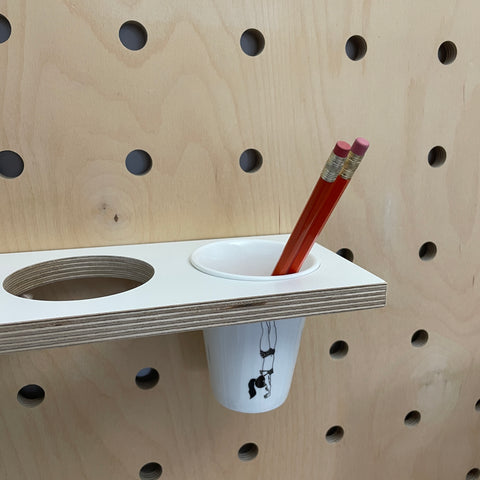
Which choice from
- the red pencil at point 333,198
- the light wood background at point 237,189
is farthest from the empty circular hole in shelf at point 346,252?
the red pencil at point 333,198

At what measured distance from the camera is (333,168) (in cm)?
24

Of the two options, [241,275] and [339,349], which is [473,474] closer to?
[339,349]

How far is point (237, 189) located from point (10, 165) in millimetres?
156

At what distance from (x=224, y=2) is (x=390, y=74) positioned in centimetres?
14

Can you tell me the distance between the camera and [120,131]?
31 cm

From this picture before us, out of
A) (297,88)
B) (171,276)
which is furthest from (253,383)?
(297,88)

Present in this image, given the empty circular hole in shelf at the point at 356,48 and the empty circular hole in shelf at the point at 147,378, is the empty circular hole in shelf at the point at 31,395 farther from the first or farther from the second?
the empty circular hole in shelf at the point at 356,48

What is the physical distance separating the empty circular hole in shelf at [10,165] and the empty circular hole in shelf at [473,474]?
Result: 0.51 m

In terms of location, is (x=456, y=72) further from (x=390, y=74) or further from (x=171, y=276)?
(x=171, y=276)

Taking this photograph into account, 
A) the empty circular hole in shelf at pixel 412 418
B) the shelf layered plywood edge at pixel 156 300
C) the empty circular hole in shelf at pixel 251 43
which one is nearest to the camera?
the shelf layered plywood edge at pixel 156 300

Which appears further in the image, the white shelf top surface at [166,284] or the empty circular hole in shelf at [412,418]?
the empty circular hole in shelf at [412,418]

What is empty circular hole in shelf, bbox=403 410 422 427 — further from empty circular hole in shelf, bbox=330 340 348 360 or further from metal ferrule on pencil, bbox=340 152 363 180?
metal ferrule on pencil, bbox=340 152 363 180

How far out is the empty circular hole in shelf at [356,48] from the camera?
34 centimetres

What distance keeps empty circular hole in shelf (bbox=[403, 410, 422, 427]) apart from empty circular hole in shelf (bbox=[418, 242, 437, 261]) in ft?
0.51
